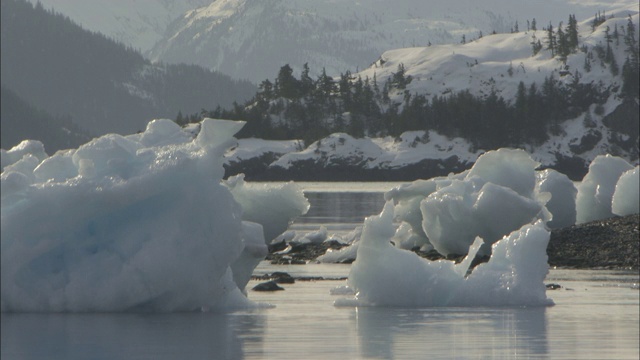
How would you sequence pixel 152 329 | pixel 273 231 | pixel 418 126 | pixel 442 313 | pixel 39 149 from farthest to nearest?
pixel 418 126
pixel 273 231
pixel 39 149
pixel 442 313
pixel 152 329

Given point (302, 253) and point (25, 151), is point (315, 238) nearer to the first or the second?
point (302, 253)

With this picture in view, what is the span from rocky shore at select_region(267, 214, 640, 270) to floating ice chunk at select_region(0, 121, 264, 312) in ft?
41.0

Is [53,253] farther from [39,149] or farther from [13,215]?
[39,149]

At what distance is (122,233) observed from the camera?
19969 mm

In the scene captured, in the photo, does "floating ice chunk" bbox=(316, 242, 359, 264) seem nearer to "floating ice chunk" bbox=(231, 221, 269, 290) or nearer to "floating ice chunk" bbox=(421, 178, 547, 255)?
"floating ice chunk" bbox=(421, 178, 547, 255)

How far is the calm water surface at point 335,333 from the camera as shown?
16859 millimetres

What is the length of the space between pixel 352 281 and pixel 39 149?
1646 centimetres

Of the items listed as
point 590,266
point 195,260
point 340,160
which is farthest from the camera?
point 340,160

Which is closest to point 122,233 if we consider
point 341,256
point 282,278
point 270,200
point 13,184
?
point 13,184

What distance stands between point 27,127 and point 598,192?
137 meters

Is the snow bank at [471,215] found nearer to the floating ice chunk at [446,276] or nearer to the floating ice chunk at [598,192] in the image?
the floating ice chunk at [446,276]

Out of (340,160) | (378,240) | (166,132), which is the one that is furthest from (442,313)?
(340,160)

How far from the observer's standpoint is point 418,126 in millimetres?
196000

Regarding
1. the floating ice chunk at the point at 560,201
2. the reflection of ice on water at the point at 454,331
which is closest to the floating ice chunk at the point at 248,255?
the reflection of ice on water at the point at 454,331
